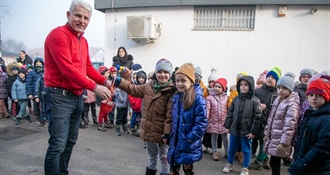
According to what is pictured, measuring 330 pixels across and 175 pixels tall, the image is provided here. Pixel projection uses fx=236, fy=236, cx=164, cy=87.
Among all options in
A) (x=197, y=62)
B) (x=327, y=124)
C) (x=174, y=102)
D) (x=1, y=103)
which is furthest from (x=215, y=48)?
(x=1, y=103)

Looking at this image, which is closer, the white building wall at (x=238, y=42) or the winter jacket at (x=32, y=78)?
the winter jacket at (x=32, y=78)

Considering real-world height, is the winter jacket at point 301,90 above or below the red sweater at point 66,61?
below

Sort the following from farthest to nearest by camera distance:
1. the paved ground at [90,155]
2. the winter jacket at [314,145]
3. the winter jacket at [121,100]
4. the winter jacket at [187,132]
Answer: the winter jacket at [121,100]
the paved ground at [90,155]
the winter jacket at [187,132]
the winter jacket at [314,145]

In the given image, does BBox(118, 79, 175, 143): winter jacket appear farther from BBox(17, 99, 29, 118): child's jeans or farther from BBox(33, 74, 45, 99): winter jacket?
BBox(17, 99, 29, 118): child's jeans

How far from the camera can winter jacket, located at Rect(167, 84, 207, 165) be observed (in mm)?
2711

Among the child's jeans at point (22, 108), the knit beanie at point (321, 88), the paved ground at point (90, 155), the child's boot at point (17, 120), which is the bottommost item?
the paved ground at point (90, 155)

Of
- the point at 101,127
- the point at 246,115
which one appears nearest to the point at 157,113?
the point at 246,115

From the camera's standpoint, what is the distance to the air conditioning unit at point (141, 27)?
8281mm

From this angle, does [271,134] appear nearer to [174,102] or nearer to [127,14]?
[174,102]

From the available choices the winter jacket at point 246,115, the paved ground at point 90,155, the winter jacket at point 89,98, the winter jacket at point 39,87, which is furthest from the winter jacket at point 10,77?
the winter jacket at point 246,115

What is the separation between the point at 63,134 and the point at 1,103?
5.49m

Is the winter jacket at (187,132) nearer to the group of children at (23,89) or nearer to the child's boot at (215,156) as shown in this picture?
the child's boot at (215,156)

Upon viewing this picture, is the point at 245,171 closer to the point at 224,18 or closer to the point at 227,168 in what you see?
the point at 227,168

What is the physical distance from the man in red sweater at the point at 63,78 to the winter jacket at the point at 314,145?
2043 mm
